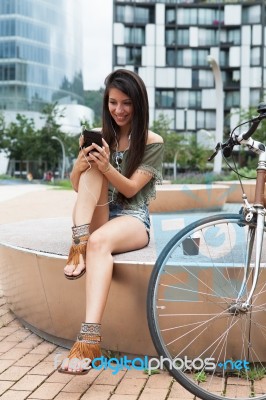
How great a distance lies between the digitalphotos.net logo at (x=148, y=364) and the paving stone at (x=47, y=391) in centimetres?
12

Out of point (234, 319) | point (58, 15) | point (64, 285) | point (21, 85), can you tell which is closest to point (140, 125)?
point (64, 285)

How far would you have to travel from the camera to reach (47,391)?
288cm

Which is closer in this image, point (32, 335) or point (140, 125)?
point (140, 125)

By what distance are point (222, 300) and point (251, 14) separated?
59950 millimetres

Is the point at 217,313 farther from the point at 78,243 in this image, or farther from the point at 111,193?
the point at 111,193

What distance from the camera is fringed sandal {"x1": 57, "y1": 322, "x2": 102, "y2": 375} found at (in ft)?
9.12

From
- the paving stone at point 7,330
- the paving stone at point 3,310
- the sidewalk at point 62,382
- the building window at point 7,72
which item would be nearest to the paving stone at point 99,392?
the sidewalk at point 62,382

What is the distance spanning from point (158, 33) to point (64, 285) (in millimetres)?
58240

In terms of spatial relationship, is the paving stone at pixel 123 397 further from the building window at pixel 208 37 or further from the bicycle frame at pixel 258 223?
the building window at pixel 208 37

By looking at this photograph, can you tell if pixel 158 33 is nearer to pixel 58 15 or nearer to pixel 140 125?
pixel 58 15

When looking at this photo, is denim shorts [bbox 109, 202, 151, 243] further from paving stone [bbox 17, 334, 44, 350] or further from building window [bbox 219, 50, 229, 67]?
building window [bbox 219, 50, 229, 67]

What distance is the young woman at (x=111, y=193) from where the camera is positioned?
2.89m

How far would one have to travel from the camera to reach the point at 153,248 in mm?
3482

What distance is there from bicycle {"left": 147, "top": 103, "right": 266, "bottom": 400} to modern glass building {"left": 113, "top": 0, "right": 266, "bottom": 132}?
5625 cm
